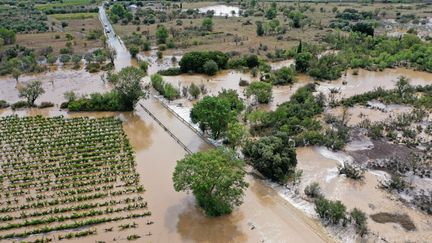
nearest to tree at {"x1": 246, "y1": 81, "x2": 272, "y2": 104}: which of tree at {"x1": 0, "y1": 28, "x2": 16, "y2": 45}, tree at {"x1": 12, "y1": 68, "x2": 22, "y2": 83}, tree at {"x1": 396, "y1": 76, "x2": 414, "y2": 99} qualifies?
tree at {"x1": 396, "y1": 76, "x2": 414, "y2": 99}

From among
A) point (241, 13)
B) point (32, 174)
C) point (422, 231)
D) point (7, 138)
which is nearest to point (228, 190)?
point (422, 231)

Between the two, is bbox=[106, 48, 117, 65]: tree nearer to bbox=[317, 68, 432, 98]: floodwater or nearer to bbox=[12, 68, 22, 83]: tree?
bbox=[12, 68, 22, 83]: tree

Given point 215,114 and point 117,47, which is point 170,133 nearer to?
point 215,114

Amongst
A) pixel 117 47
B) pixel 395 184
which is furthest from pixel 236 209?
pixel 117 47

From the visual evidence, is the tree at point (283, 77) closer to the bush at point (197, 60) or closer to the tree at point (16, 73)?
the bush at point (197, 60)

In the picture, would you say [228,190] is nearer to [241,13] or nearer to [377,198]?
[377,198]

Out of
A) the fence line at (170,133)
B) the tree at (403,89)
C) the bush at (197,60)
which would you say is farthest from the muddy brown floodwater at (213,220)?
the tree at (403,89)
